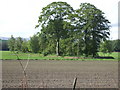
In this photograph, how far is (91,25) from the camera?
47.8 m

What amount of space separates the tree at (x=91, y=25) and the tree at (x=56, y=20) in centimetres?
368

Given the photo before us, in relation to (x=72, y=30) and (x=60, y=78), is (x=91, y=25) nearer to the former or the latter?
(x=72, y=30)

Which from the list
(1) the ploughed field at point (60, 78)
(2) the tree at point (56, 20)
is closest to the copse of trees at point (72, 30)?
(2) the tree at point (56, 20)

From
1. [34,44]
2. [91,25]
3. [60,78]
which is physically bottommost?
[60,78]

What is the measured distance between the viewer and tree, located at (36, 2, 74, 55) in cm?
5200

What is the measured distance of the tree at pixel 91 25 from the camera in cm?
4850

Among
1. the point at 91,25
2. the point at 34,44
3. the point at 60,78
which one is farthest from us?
the point at 34,44

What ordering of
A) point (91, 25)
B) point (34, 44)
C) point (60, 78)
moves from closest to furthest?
point (60, 78), point (91, 25), point (34, 44)

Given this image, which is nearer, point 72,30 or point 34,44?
point 72,30

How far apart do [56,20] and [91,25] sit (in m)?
9.12

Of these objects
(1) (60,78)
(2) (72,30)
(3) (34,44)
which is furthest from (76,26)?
(1) (60,78)

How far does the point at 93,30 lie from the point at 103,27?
271 cm

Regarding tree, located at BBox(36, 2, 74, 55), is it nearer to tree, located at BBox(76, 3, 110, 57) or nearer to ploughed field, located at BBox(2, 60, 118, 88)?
tree, located at BBox(76, 3, 110, 57)

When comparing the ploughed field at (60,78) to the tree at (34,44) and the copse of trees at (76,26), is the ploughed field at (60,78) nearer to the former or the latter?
the copse of trees at (76,26)
